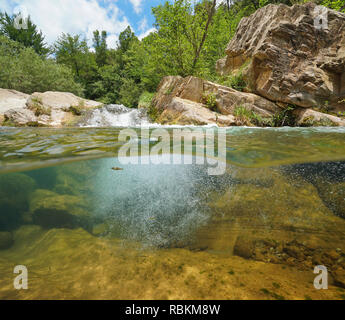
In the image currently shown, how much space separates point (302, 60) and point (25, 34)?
35737 mm

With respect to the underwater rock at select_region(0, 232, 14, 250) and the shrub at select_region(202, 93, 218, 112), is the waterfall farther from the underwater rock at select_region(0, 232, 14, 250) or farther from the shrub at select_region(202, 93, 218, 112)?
the underwater rock at select_region(0, 232, 14, 250)

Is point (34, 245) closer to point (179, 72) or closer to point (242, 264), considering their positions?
point (242, 264)

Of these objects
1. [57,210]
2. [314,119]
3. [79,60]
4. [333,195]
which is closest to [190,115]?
[314,119]

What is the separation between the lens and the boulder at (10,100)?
968 centimetres

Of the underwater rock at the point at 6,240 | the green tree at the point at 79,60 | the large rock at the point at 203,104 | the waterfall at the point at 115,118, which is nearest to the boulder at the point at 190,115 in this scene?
the large rock at the point at 203,104

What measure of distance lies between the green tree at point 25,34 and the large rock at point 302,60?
30923 millimetres

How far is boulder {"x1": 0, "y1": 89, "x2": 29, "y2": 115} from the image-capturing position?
9.68 metres

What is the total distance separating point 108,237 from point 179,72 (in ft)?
42.4

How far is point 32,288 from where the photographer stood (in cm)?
A: 92

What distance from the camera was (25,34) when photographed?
83.1 ft

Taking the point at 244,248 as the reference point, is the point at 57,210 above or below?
above

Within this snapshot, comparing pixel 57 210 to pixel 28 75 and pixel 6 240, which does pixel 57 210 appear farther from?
pixel 28 75

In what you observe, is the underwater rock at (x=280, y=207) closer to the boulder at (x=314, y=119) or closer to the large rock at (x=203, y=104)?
the large rock at (x=203, y=104)

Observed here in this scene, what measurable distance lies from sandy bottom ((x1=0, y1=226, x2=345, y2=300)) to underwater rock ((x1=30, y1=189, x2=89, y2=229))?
294 millimetres
